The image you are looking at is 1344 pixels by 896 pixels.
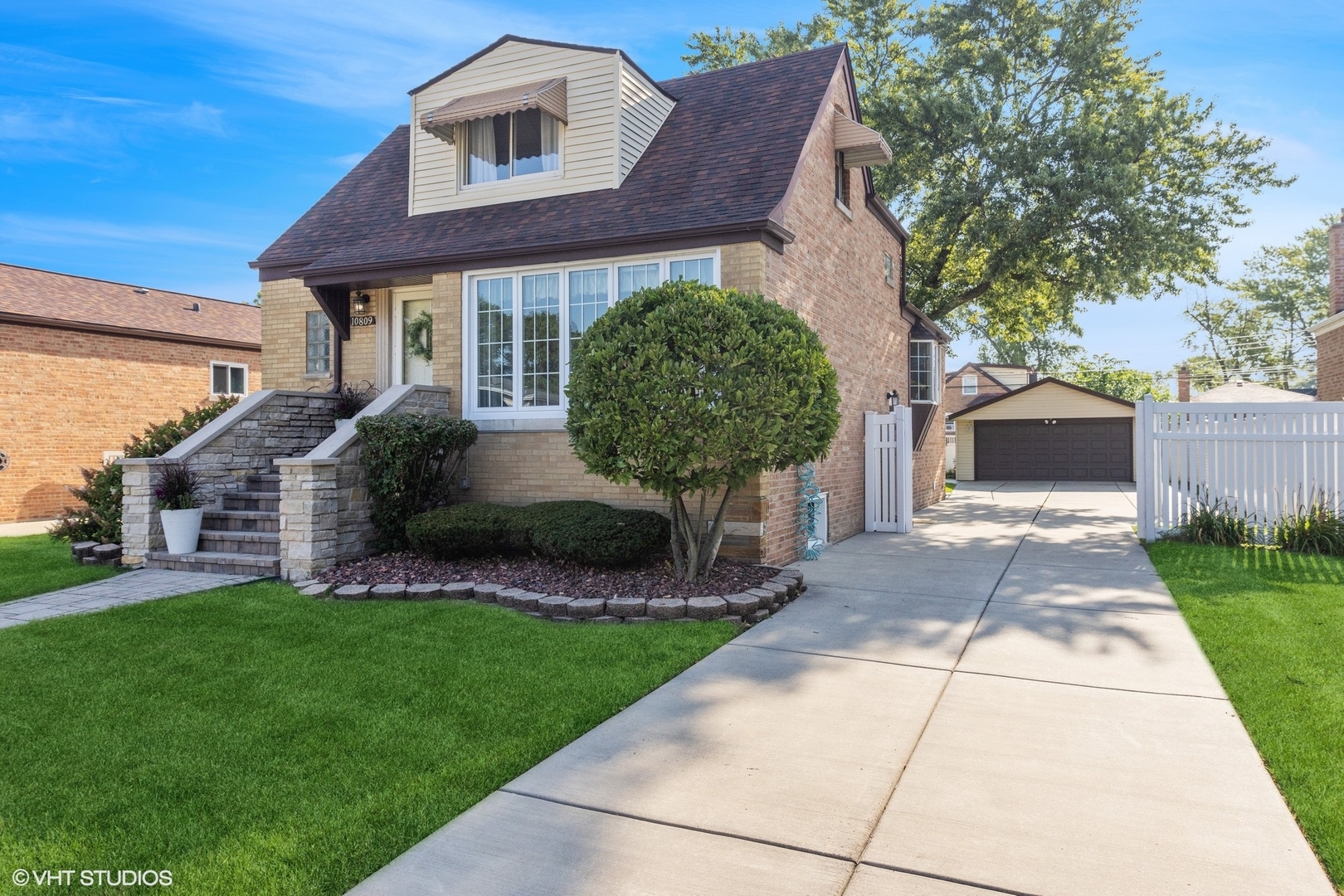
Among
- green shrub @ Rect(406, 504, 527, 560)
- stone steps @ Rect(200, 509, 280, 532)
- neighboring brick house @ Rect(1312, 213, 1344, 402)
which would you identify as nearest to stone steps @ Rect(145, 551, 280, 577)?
stone steps @ Rect(200, 509, 280, 532)

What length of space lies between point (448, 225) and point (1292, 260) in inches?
2014

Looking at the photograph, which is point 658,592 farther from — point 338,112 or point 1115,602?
point 338,112

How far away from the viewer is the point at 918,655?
210 inches

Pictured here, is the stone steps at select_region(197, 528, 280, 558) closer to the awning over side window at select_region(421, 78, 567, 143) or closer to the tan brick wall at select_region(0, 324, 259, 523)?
the awning over side window at select_region(421, 78, 567, 143)

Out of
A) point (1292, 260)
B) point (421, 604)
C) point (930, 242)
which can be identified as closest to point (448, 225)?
point (421, 604)

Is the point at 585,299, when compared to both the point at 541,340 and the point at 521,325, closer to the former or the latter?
the point at 541,340

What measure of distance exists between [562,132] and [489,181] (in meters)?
1.25

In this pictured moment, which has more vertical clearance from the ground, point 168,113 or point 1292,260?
point 1292,260

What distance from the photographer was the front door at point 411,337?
37.4 feet

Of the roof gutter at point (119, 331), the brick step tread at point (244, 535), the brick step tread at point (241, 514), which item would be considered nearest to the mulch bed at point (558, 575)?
the brick step tread at point (244, 535)

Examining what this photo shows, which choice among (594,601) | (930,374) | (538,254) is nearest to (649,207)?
(538,254)

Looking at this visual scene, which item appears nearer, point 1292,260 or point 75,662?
point 75,662

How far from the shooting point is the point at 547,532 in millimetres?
7754

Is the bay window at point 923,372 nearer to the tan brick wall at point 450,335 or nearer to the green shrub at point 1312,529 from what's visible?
the green shrub at point 1312,529
